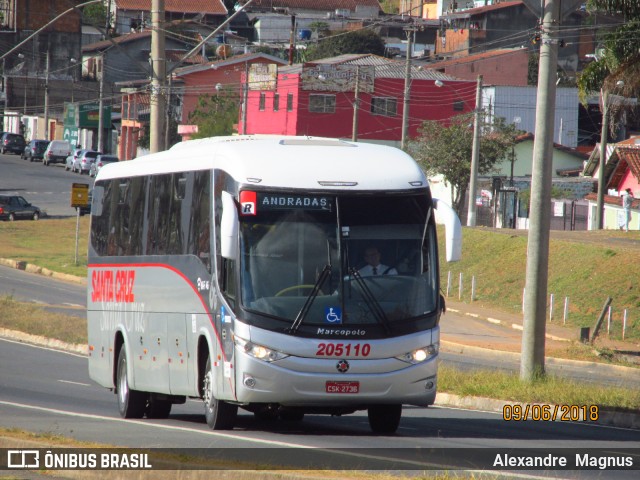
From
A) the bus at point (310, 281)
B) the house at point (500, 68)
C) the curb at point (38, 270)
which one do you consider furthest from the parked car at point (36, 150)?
the bus at point (310, 281)

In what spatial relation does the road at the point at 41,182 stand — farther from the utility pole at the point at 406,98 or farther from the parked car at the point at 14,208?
the utility pole at the point at 406,98

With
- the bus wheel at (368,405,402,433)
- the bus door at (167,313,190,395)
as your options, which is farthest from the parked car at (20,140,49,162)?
the bus wheel at (368,405,402,433)

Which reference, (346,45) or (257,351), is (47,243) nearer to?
(257,351)

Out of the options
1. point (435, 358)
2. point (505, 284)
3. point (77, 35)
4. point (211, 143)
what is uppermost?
point (77, 35)

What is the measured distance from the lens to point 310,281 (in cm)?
1266

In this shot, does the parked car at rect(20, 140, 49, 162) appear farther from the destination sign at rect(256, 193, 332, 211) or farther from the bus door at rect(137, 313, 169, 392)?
the destination sign at rect(256, 193, 332, 211)

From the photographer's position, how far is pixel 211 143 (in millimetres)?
14695

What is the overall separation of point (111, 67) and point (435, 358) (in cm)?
11595

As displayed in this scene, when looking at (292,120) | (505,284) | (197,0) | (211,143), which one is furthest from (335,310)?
(197,0)

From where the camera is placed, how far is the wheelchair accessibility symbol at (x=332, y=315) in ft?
41.2

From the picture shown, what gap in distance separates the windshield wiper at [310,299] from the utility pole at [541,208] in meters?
5.97

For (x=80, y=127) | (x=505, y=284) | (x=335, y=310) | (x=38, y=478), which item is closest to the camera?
(x=38, y=478)

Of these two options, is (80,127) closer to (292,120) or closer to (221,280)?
(292,120)

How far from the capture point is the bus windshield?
12617mm
